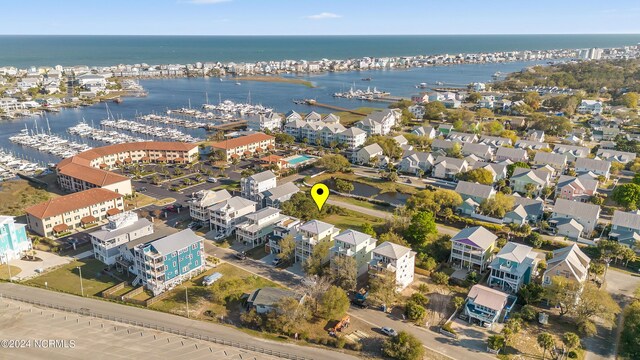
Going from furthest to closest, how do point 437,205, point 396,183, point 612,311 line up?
point 396,183 → point 437,205 → point 612,311

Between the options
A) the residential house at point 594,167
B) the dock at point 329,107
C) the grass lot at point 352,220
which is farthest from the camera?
the dock at point 329,107

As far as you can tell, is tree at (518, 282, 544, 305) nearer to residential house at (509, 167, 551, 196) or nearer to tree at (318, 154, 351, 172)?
residential house at (509, 167, 551, 196)

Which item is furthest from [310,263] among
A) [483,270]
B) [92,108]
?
[92,108]

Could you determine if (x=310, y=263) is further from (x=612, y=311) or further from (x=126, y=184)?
(x=126, y=184)

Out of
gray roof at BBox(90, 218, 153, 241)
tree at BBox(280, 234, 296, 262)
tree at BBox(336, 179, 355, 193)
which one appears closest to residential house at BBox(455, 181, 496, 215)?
tree at BBox(336, 179, 355, 193)

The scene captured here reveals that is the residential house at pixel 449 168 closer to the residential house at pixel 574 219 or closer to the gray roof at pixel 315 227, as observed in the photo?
the residential house at pixel 574 219

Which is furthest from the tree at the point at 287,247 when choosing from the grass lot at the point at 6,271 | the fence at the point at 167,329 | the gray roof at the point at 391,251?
the grass lot at the point at 6,271

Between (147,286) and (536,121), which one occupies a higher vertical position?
(536,121)
